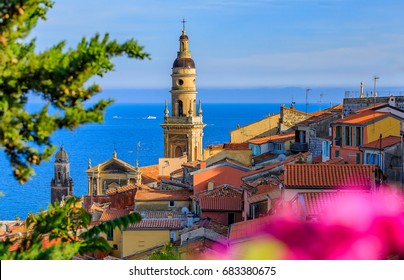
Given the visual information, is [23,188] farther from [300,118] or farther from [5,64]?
[5,64]

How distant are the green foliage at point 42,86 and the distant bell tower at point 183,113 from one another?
48.7 metres

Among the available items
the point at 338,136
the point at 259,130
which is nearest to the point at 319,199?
the point at 338,136

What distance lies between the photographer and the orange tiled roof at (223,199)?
2584cm

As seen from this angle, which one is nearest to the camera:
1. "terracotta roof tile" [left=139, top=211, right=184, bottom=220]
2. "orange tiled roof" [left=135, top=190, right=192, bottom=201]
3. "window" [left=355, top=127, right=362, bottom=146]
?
"window" [left=355, top=127, right=362, bottom=146]

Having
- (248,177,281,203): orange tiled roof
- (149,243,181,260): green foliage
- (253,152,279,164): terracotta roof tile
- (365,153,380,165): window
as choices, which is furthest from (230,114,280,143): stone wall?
(149,243,181,260): green foliage

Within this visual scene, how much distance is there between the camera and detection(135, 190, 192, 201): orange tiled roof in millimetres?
28734

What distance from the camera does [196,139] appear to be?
5666cm

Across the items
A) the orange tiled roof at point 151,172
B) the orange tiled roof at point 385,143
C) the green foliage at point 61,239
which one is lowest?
the green foliage at point 61,239

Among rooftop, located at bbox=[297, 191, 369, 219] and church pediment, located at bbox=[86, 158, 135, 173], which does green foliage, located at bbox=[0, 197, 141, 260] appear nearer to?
rooftop, located at bbox=[297, 191, 369, 219]

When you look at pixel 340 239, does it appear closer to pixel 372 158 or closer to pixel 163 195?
pixel 372 158

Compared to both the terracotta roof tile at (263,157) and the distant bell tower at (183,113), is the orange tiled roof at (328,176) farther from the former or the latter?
the distant bell tower at (183,113)

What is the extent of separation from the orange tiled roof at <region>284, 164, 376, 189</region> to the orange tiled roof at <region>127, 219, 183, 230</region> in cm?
566

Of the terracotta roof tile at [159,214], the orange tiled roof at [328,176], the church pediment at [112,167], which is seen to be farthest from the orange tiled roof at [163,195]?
the church pediment at [112,167]

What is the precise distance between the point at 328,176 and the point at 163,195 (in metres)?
10.6
